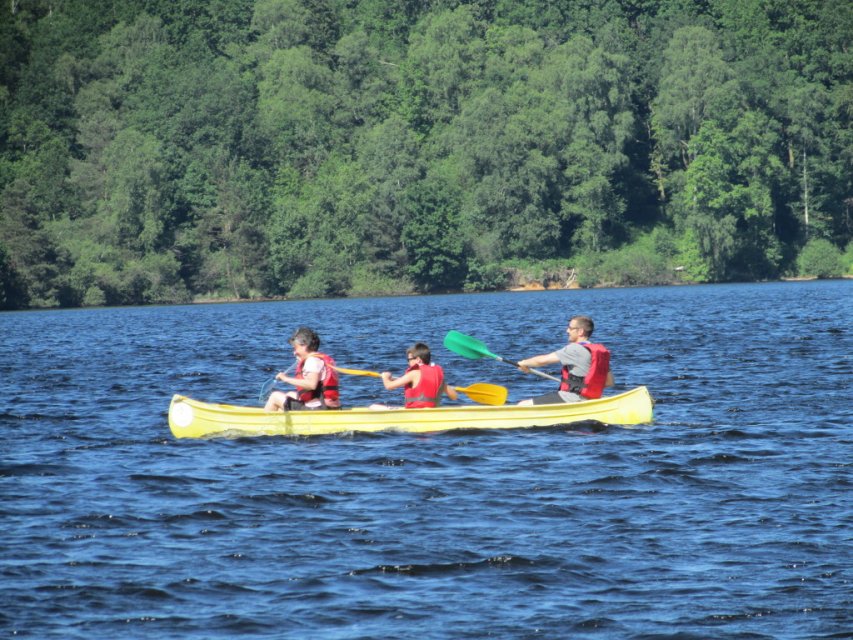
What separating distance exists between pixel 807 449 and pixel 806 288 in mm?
67448

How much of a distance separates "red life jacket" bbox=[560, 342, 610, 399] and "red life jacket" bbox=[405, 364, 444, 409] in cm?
180

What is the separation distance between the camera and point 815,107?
100250 mm

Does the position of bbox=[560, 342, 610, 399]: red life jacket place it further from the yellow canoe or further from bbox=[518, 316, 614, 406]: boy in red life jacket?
the yellow canoe

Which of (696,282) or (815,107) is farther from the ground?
(815,107)

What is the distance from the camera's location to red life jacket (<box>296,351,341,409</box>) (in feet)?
62.5

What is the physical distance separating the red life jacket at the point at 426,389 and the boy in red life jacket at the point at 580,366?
1159 mm

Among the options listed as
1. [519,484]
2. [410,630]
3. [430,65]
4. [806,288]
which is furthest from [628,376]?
[430,65]

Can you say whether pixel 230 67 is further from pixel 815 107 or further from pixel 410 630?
pixel 410 630

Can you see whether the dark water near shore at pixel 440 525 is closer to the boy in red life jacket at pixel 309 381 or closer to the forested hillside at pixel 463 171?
the boy in red life jacket at pixel 309 381

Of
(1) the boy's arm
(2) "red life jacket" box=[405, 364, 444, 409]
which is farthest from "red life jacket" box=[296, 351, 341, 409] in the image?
(2) "red life jacket" box=[405, 364, 444, 409]

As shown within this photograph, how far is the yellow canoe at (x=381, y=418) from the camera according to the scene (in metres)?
19.0

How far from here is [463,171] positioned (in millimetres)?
101812

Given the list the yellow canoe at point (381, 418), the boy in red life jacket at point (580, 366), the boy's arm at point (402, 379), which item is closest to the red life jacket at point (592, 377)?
the boy in red life jacket at point (580, 366)

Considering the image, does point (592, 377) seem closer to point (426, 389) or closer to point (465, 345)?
point (426, 389)
